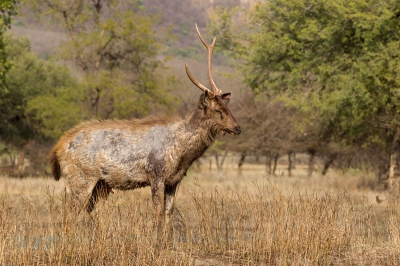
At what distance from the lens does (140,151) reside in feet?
30.0

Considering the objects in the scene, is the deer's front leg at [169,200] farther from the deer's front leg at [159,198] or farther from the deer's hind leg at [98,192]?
the deer's hind leg at [98,192]

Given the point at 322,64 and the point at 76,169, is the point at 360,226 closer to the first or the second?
the point at 76,169

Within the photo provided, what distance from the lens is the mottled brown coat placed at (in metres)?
8.84

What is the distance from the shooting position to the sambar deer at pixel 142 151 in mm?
8836

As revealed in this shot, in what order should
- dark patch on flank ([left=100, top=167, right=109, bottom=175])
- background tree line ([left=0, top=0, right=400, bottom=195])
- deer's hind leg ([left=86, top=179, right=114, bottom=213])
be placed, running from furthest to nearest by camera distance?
background tree line ([left=0, top=0, right=400, bottom=195])
deer's hind leg ([left=86, top=179, right=114, bottom=213])
dark patch on flank ([left=100, top=167, right=109, bottom=175])

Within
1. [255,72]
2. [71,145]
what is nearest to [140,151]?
[71,145]

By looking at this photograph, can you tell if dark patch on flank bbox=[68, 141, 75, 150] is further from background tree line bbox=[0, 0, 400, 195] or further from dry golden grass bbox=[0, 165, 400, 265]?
background tree line bbox=[0, 0, 400, 195]

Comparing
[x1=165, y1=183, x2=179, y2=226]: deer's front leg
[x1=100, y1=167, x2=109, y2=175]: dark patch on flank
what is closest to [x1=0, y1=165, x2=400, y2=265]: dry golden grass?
[x1=165, y1=183, x2=179, y2=226]: deer's front leg

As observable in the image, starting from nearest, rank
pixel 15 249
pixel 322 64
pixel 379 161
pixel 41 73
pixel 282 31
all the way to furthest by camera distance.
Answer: pixel 15 249
pixel 322 64
pixel 282 31
pixel 379 161
pixel 41 73

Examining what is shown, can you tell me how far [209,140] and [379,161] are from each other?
20469 mm

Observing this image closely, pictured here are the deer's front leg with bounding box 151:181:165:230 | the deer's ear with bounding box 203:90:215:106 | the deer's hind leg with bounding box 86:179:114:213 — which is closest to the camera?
the deer's front leg with bounding box 151:181:165:230

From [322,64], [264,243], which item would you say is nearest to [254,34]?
[322,64]

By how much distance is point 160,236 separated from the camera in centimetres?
797

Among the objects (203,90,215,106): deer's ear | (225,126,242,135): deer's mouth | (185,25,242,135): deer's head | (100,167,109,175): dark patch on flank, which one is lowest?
(100,167,109,175): dark patch on flank
